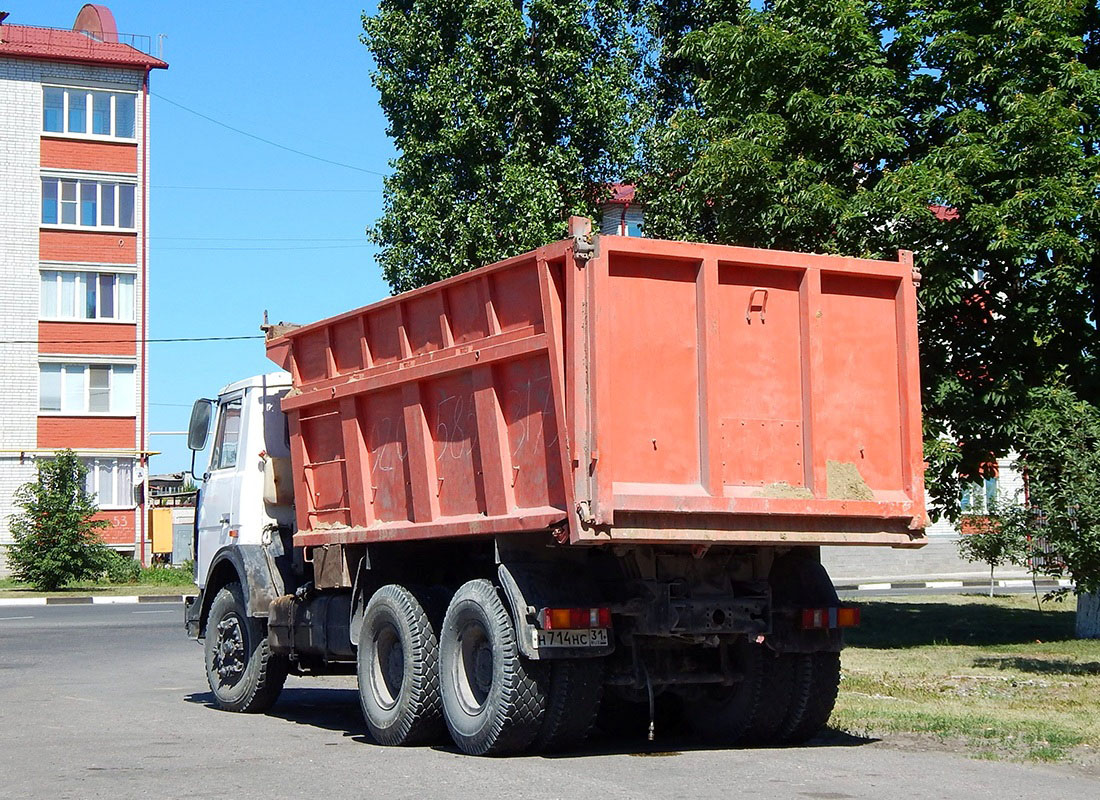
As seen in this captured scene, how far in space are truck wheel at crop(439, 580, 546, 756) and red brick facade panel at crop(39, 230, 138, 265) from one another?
3724cm

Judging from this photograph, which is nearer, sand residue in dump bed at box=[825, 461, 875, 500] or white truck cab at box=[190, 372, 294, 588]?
sand residue in dump bed at box=[825, 461, 875, 500]

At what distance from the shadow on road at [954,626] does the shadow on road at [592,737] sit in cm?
795

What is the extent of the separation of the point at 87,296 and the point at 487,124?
19.4 metres

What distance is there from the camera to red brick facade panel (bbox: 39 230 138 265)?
43.7 meters

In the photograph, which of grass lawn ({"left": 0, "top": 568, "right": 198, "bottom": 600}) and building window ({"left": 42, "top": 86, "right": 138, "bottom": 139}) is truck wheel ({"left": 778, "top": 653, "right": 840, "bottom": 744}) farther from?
building window ({"left": 42, "top": 86, "right": 138, "bottom": 139})

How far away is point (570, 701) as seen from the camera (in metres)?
8.79

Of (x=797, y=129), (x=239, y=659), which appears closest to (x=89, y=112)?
(x=797, y=129)

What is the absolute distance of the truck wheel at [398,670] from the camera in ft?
31.6

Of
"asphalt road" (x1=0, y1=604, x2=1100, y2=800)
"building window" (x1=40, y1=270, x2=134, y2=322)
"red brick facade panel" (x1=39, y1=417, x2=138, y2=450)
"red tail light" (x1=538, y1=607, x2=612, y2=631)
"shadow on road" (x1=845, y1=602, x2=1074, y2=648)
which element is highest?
"building window" (x1=40, y1=270, x2=134, y2=322)

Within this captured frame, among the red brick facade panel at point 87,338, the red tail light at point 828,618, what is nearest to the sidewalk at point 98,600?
the red brick facade panel at point 87,338

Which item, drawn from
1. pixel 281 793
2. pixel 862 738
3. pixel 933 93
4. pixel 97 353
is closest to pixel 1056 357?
pixel 933 93

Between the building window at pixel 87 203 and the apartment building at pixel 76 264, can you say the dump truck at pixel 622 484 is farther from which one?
the building window at pixel 87 203

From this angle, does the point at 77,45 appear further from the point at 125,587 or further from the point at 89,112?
the point at 125,587

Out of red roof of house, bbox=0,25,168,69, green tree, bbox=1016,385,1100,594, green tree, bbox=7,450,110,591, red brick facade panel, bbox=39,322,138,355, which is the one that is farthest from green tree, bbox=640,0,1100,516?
red roof of house, bbox=0,25,168,69
